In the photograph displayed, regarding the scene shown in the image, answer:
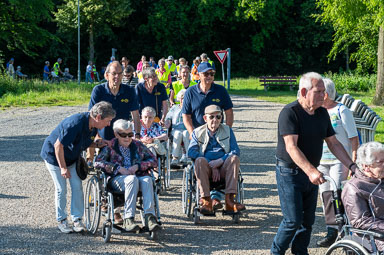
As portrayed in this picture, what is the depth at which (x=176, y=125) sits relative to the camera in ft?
34.3

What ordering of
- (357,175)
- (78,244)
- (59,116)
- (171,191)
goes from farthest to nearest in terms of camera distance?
(59,116)
(171,191)
(78,244)
(357,175)

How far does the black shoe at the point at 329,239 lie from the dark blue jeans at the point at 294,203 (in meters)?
0.86

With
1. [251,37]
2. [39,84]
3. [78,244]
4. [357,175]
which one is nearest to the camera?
[357,175]

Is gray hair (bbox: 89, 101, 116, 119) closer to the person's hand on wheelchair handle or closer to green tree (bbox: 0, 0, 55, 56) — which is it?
the person's hand on wheelchair handle

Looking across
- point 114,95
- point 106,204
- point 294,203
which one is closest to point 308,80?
point 294,203

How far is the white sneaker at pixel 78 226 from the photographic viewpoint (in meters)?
6.59

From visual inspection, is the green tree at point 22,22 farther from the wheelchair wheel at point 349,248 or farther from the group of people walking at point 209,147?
the wheelchair wheel at point 349,248

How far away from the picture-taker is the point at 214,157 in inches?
287

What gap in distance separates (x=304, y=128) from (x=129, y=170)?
7.99ft

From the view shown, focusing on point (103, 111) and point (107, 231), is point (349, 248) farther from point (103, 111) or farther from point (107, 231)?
point (103, 111)

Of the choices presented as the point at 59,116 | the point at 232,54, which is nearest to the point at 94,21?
the point at 232,54

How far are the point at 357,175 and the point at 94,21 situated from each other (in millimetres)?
42545

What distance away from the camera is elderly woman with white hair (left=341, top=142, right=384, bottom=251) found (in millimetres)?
4902

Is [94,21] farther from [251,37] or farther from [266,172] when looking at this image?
[266,172]
